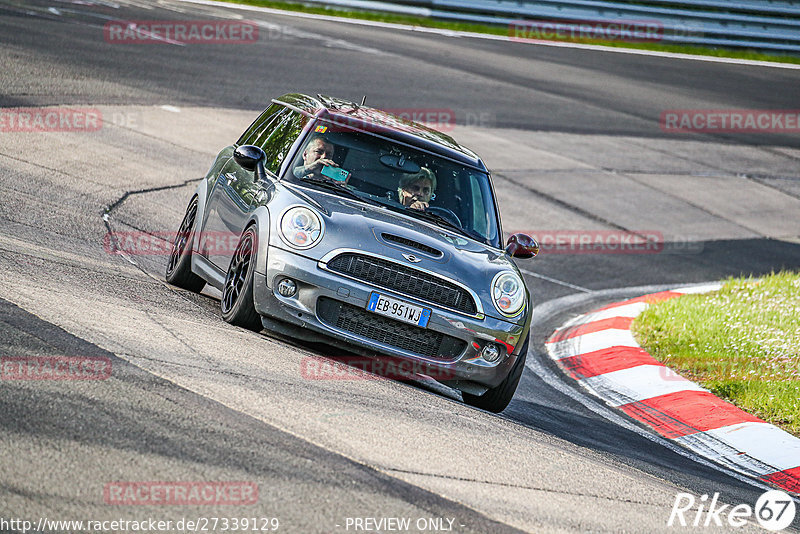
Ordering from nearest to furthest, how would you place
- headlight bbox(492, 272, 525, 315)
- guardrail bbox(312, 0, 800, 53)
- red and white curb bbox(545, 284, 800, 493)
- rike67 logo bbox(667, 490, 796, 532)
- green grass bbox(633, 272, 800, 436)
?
rike67 logo bbox(667, 490, 796, 532)
headlight bbox(492, 272, 525, 315)
red and white curb bbox(545, 284, 800, 493)
green grass bbox(633, 272, 800, 436)
guardrail bbox(312, 0, 800, 53)

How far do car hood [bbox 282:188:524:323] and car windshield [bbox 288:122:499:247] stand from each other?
0.76ft

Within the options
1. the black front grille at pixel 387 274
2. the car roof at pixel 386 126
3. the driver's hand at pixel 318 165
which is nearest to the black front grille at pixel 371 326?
the black front grille at pixel 387 274

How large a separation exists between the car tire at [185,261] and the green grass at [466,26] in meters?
20.7

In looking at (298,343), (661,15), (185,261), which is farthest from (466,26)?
(298,343)

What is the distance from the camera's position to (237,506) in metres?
3.92

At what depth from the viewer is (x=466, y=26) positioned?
98.8 feet

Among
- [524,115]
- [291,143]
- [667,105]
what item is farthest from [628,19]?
[291,143]

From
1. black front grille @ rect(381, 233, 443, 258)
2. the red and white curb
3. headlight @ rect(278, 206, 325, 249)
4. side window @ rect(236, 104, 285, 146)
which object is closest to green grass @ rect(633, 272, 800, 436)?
the red and white curb

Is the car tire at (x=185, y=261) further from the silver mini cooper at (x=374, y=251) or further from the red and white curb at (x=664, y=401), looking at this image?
the red and white curb at (x=664, y=401)

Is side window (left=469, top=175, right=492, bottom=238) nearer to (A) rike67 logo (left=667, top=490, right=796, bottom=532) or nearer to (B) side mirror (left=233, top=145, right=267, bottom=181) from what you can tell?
(B) side mirror (left=233, top=145, right=267, bottom=181)

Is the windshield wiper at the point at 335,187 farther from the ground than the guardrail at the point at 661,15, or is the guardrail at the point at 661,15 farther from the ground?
the guardrail at the point at 661,15

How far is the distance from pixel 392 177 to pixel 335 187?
0.43 m

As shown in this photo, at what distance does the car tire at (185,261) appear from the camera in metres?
8.07

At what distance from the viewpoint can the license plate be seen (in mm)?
6418
